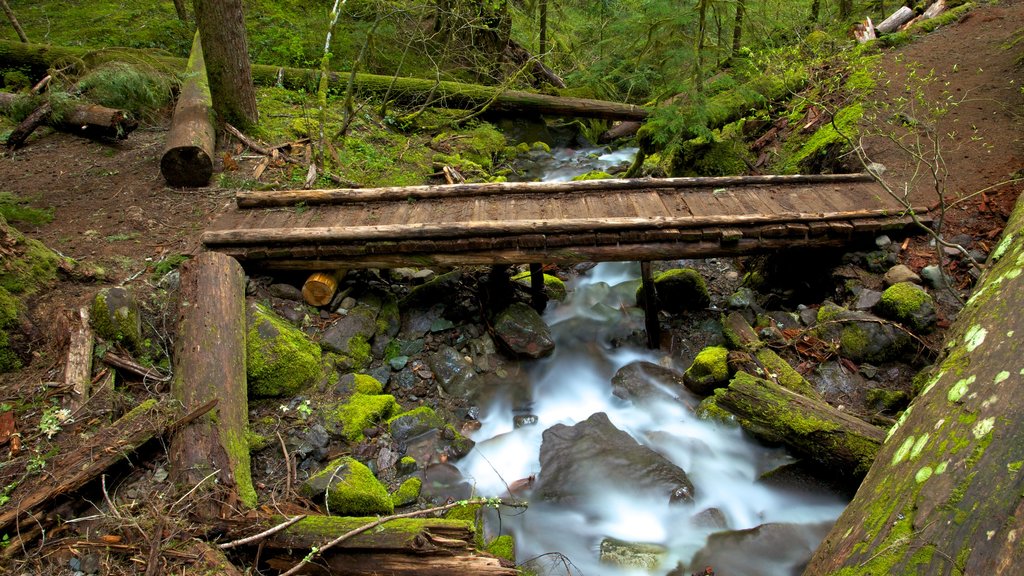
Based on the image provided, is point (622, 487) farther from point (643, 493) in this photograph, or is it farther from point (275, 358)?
point (275, 358)

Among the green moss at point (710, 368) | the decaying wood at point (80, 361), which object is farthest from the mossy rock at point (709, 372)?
the decaying wood at point (80, 361)

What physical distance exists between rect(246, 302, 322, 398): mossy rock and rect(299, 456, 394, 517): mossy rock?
1177 millimetres

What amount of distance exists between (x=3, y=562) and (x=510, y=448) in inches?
147

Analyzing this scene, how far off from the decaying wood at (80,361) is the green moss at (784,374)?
5830mm

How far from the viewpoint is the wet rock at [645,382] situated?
6059 millimetres

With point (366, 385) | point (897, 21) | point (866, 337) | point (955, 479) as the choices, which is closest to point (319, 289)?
point (366, 385)

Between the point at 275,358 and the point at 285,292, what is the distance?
47.7 inches

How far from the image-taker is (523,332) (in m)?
6.60

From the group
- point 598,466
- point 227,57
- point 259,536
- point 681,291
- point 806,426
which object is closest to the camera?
point 259,536

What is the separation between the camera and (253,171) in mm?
7969

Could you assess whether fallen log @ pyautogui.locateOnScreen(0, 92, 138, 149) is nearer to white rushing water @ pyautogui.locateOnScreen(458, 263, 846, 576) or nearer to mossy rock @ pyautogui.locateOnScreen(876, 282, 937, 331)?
white rushing water @ pyautogui.locateOnScreen(458, 263, 846, 576)

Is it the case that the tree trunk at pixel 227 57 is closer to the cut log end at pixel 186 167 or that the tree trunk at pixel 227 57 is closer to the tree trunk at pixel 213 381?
the cut log end at pixel 186 167

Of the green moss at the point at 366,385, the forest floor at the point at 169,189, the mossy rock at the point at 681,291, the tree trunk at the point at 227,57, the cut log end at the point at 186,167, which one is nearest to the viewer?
the forest floor at the point at 169,189

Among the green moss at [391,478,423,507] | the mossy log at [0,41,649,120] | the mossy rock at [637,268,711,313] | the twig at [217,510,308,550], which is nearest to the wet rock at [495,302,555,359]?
the mossy rock at [637,268,711,313]
